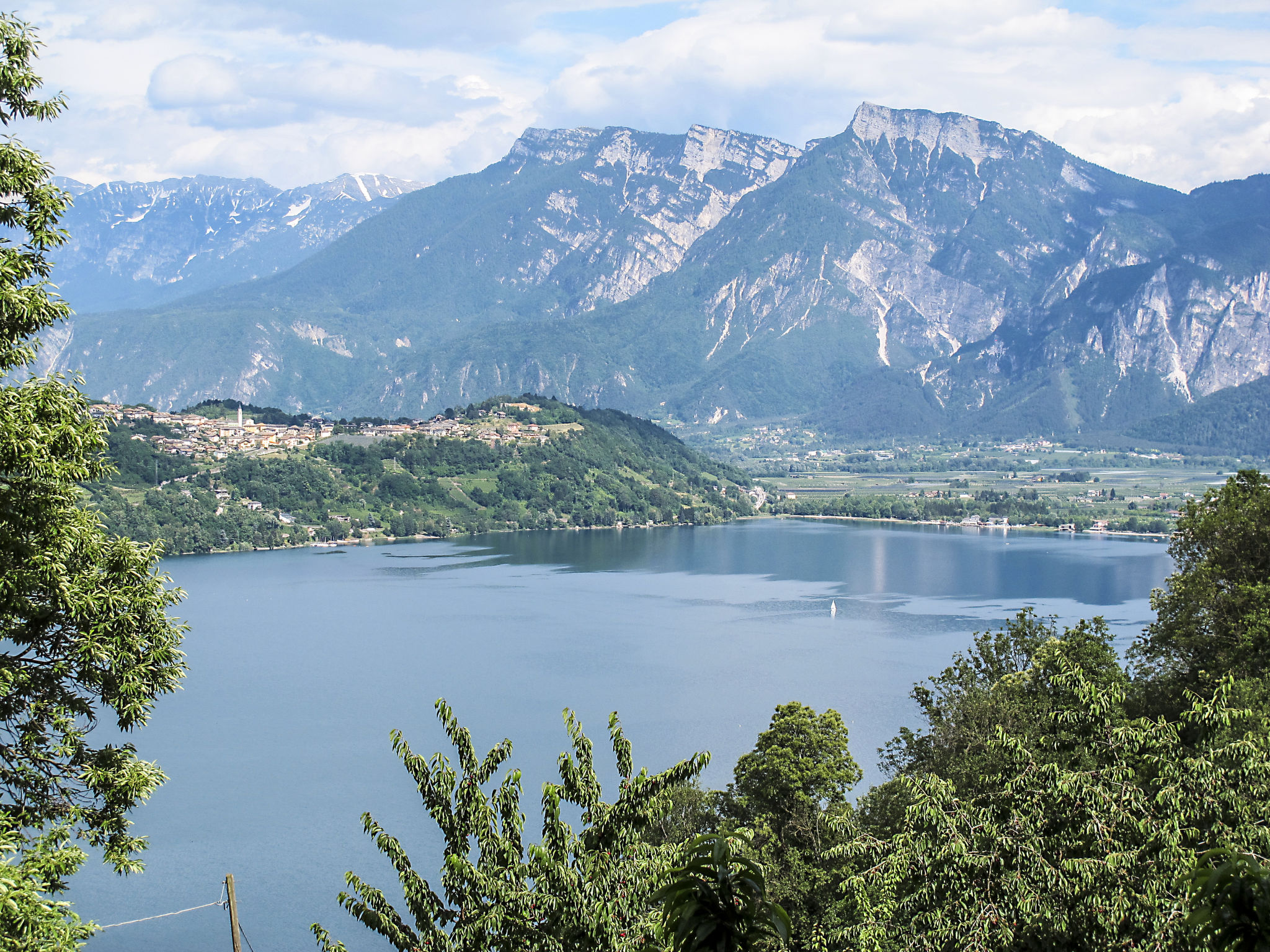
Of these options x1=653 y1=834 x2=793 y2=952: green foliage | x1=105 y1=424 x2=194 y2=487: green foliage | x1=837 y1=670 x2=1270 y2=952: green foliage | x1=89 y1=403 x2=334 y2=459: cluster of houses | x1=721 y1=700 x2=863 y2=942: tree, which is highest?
x1=89 y1=403 x2=334 y2=459: cluster of houses

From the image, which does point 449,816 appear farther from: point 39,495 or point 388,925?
point 39,495

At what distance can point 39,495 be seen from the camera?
9539 millimetres

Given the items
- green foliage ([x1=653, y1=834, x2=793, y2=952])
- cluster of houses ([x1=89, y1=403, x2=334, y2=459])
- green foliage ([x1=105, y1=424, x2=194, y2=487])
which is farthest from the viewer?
cluster of houses ([x1=89, y1=403, x2=334, y2=459])

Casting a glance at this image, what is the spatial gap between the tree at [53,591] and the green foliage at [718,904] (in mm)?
5773

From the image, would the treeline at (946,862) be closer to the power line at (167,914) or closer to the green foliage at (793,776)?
the green foliage at (793,776)

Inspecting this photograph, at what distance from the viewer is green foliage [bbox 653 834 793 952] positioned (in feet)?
18.3

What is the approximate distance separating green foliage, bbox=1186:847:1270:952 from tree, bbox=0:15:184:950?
26.0 feet

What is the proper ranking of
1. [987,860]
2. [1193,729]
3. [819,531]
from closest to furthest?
[987,860], [1193,729], [819,531]

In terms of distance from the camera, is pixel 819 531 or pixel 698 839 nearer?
pixel 698 839

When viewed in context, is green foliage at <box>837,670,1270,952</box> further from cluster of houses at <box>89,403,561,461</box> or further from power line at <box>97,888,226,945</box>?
cluster of houses at <box>89,403,561,461</box>

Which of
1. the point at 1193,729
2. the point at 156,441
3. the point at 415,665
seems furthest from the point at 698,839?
the point at 156,441

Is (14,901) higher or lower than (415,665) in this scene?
higher

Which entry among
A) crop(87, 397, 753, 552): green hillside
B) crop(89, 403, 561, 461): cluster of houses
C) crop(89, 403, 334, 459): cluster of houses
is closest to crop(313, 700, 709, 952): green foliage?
crop(87, 397, 753, 552): green hillside

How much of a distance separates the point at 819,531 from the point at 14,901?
120m
